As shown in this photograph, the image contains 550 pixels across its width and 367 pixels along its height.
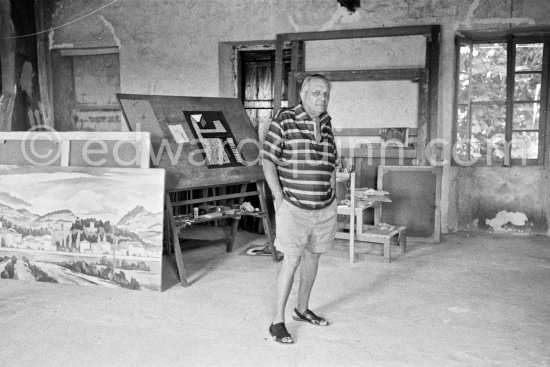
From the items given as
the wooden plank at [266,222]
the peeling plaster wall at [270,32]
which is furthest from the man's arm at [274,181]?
the peeling plaster wall at [270,32]

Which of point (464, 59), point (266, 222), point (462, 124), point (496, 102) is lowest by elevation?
point (266, 222)

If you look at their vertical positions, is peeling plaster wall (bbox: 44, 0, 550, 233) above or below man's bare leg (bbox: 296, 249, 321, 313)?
above

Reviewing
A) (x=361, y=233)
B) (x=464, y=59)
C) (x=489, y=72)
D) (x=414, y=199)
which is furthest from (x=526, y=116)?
(x=361, y=233)

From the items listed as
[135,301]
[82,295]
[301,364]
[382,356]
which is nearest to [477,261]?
[382,356]

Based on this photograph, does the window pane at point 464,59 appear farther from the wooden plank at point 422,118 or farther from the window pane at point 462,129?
the wooden plank at point 422,118

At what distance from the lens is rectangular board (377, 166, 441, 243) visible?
5547mm

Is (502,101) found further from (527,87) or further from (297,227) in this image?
(297,227)

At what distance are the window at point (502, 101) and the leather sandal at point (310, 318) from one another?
3383mm

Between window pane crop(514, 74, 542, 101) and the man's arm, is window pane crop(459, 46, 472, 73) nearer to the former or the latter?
window pane crop(514, 74, 542, 101)

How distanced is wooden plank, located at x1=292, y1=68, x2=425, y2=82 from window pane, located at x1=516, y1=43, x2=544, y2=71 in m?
1.12

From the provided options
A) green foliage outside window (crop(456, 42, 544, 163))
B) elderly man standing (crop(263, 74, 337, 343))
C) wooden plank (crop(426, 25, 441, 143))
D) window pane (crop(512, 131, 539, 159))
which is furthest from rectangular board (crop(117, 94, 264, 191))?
window pane (crop(512, 131, 539, 159))

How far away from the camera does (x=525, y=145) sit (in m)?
5.88

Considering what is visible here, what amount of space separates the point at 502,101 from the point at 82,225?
178 inches

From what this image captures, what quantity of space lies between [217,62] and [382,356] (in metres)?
4.48
